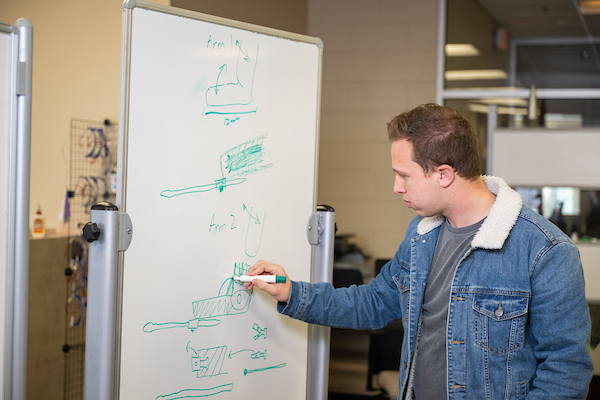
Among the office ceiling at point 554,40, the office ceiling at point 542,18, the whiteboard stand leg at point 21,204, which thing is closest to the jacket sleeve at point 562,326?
the whiteboard stand leg at point 21,204

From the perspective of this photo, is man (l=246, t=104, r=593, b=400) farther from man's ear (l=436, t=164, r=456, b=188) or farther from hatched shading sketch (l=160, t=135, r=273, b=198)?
hatched shading sketch (l=160, t=135, r=273, b=198)

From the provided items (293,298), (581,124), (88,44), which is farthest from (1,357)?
(581,124)

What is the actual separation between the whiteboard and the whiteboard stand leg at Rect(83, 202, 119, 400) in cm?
4

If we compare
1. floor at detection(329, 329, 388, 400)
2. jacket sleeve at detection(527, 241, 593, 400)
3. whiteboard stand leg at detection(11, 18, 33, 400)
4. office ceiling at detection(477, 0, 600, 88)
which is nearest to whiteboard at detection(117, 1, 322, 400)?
whiteboard stand leg at detection(11, 18, 33, 400)

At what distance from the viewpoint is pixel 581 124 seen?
360 cm

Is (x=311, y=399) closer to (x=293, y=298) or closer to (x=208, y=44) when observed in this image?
(x=293, y=298)

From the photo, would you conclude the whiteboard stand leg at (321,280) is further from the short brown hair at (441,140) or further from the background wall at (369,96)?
→ the background wall at (369,96)

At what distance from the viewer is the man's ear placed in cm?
135

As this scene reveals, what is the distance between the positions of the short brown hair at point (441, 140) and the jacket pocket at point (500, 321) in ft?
1.02

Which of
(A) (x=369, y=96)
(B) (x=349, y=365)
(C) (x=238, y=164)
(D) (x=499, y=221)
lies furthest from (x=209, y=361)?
(A) (x=369, y=96)

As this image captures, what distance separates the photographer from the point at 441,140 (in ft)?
4.39

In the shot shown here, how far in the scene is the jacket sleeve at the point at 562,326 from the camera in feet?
3.97

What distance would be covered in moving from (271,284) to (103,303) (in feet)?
1.55

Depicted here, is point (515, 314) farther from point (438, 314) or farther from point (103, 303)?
point (103, 303)
